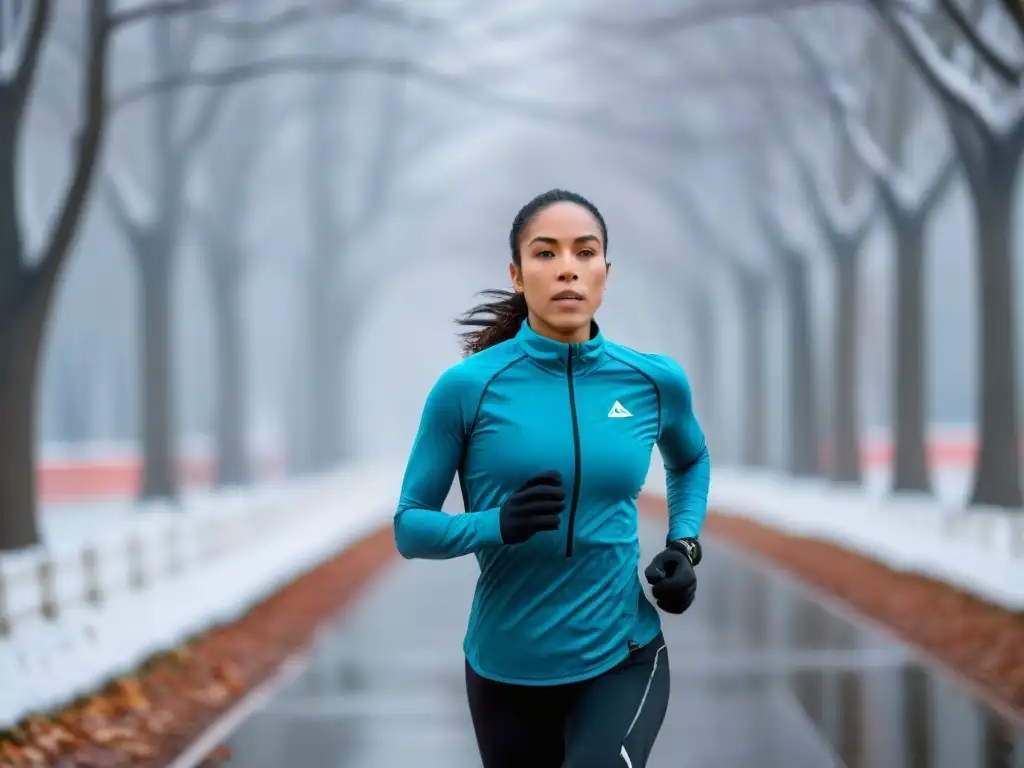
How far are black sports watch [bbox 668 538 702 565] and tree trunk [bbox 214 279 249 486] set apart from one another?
106 ft

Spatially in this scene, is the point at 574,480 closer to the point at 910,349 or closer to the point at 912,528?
the point at 912,528

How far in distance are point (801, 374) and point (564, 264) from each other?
36.0 m

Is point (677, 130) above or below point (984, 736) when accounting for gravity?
above

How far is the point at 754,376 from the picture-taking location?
46.3 metres

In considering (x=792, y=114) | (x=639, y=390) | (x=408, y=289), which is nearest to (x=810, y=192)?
(x=792, y=114)

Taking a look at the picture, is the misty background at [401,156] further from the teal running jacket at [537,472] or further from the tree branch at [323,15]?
the teal running jacket at [537,472]

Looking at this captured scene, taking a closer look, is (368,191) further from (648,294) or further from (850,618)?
(648,294)

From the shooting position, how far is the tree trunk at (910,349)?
28094 millimetres

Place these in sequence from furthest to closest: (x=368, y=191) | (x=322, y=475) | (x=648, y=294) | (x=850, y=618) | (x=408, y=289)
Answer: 1. (x=408, y=289)
2. (x=648, y=294)
3. (x=322, y=475)
4. (x=368, y=191)
5. (x=850, y=618)

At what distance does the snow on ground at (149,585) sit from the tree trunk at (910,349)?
8.75 metres

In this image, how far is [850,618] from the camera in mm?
15828

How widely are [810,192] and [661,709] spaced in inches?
1171

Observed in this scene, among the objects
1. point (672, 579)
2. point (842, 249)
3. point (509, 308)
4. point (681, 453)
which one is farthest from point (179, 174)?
point (672, 579)

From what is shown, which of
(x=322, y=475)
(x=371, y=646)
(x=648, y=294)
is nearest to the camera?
(x=371, y=646)
